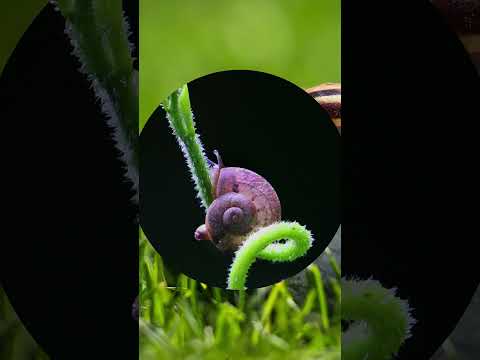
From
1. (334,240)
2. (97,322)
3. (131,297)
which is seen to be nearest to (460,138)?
(334,240)

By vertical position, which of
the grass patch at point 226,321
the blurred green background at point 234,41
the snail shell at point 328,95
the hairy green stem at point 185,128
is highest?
the blurred green background at point 234,41

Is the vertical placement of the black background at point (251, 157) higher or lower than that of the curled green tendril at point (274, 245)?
higher

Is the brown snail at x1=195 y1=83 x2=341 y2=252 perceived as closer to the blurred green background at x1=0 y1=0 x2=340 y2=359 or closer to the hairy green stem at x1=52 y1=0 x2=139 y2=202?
the blurred green background at x1=0 y1=0 x2=340 y2=359

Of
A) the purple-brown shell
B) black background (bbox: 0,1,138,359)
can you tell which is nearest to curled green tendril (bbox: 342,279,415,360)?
the purple-brown shell

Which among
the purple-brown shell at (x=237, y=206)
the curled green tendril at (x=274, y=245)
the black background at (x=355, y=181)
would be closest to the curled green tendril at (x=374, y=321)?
the black background at (x=355, y=181)

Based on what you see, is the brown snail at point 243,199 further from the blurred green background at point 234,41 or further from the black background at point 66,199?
the black background at point 66,199

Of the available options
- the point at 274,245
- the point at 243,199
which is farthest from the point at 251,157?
the point at 274,245

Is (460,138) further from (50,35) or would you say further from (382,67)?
(50,35)

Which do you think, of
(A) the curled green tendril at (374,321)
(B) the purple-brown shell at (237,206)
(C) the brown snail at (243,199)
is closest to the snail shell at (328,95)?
(C) the brown snail at (243,199)
